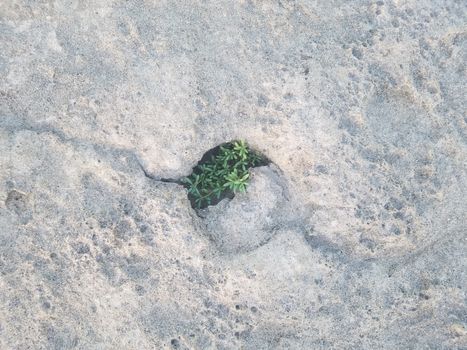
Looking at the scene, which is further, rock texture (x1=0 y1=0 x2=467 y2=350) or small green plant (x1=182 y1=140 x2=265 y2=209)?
small green plant (x1=182 y1=140 x2=265 y2=209)

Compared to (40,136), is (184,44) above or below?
above

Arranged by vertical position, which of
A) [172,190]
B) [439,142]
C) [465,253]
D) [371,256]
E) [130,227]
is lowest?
[130,227]

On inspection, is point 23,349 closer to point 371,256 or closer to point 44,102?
point 44,102

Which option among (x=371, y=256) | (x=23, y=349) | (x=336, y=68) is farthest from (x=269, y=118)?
(x=23, y=349)

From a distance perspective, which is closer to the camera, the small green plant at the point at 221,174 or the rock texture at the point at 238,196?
the rock texture at the point at 238,196
